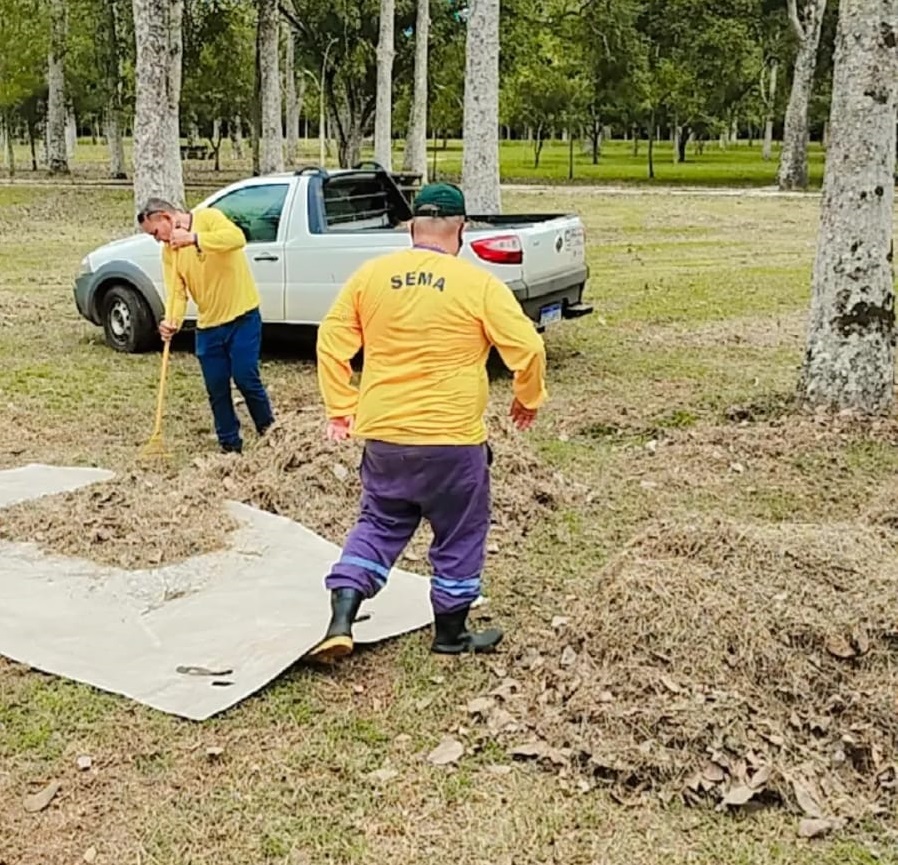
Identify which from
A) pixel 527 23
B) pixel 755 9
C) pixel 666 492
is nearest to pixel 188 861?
pixel 666 492

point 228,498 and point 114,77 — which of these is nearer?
point 228,498

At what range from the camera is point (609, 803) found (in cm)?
364

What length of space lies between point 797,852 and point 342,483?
142 inches

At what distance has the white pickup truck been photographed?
9.52 meters

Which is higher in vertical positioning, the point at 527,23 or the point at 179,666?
the point at 527,23

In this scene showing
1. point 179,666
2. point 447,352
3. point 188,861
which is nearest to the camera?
point 188,861

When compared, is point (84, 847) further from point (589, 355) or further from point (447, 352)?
point (589, 355)

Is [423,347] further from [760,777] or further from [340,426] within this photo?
[760,777]

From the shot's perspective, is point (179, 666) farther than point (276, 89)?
No

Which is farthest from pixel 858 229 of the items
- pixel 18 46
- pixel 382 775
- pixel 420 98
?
pixel 18 46

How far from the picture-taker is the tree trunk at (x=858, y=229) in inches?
292

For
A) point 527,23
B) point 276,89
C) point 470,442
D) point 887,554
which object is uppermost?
point 527,23

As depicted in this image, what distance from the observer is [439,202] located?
14.0 feet

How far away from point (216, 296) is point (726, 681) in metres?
4.28
